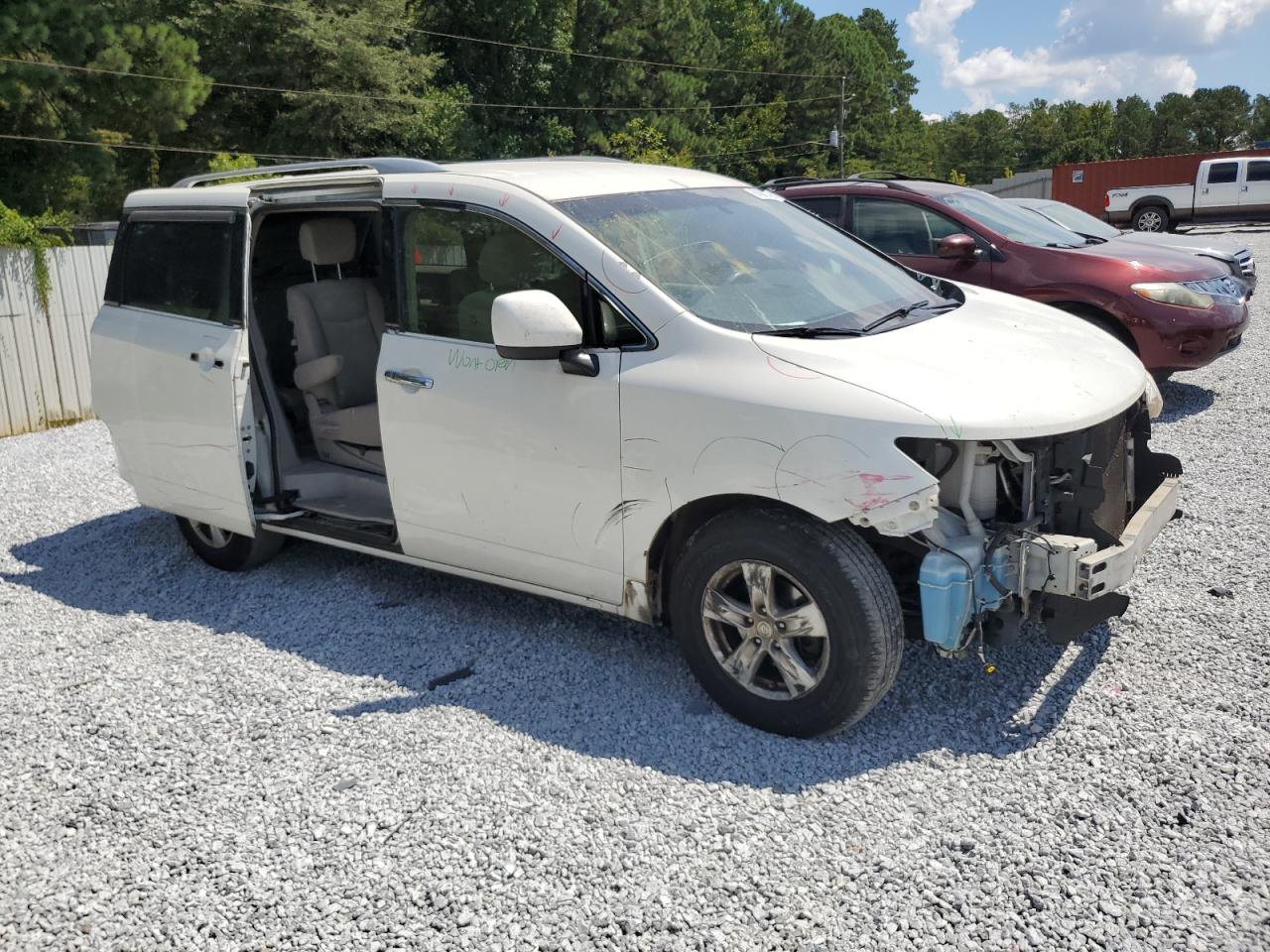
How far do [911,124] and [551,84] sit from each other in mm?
59528

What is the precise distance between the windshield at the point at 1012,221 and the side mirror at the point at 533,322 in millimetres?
5674

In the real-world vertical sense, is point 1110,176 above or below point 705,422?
above

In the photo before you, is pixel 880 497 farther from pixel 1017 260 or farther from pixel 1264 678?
pixel 1017 260

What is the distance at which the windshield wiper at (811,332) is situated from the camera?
3.82m

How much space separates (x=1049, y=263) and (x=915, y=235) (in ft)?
3.55

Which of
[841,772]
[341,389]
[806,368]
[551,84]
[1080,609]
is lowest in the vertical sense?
[841,772]

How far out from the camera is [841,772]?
356 centimetres

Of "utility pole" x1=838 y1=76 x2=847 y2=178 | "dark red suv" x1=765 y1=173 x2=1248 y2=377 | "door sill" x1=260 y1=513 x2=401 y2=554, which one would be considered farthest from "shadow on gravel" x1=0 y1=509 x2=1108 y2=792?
"utility pole" x1=838 y1=76 x2=847 y2=178

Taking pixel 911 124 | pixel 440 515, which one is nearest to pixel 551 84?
pixel 440 515

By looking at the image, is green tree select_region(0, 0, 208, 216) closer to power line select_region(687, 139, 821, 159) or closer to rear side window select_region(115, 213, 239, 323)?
rear side window select_region(115, 213, 239, 323)

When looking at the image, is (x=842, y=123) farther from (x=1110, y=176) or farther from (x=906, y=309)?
(x=906, y=309)

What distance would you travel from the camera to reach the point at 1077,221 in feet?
35.4

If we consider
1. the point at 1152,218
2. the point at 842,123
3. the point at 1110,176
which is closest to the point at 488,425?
the point at 1152,218

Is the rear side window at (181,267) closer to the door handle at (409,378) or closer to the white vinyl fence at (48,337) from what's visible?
the door handle at (409,378)
